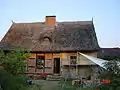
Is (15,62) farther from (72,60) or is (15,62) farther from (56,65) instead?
(56,65)

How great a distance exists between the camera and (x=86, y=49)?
23.8 metres

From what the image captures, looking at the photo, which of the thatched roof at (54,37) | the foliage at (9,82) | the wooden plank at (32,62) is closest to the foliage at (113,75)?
the foliage at (9,82)

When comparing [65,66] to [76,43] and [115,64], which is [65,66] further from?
[115,64]

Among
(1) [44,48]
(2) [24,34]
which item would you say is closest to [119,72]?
(1) [44,48]

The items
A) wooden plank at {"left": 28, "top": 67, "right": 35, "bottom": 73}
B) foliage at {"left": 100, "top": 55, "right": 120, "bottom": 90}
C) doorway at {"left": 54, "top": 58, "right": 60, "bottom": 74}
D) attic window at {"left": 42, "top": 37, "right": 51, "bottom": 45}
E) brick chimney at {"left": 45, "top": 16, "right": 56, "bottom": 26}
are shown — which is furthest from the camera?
→ brick chimney at {"left": 45, "top": 16, "right": 56, "bottom": 26}

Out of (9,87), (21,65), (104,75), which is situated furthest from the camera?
(21,65)

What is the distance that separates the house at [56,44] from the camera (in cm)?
2405

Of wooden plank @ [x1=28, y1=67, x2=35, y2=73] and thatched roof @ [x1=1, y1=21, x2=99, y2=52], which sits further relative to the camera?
wooden plank @ [x1=28, y1=67, x2=35, y2=73]

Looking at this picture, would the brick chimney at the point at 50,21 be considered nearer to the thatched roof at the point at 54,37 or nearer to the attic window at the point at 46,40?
the thatched roof at the point at 54,37

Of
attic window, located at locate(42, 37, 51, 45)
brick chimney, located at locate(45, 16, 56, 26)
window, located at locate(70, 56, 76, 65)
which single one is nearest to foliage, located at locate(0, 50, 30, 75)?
window, located at locate(70, 56, 76, 65)

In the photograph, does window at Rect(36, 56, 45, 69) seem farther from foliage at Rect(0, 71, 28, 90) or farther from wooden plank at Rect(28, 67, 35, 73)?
foliage at Rect(0, 71, 28, 90)

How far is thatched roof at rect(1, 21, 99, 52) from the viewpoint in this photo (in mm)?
24625

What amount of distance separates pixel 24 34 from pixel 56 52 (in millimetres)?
5311

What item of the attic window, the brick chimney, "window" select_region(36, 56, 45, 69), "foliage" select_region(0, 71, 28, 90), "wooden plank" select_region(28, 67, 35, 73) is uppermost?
the brick chimney
